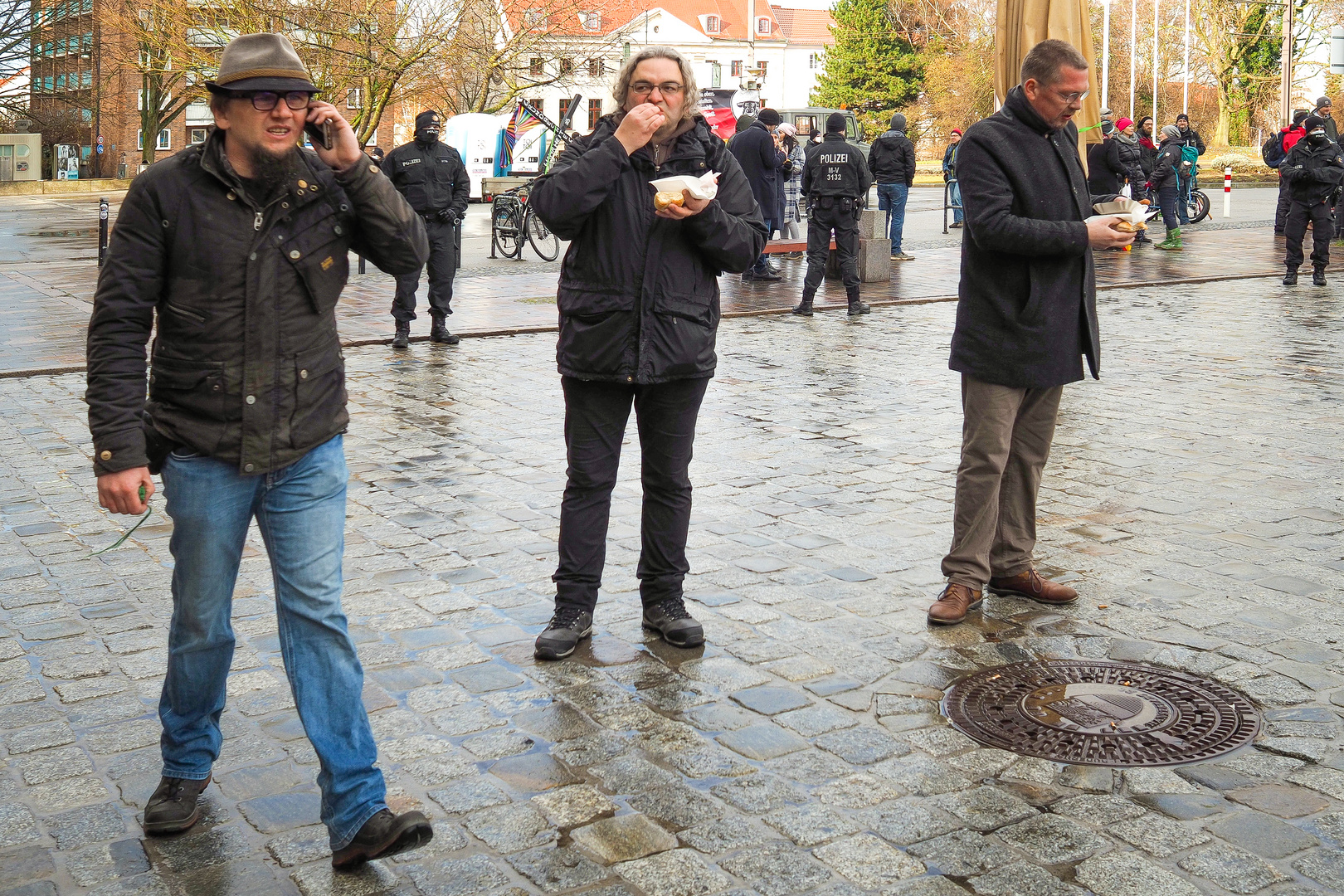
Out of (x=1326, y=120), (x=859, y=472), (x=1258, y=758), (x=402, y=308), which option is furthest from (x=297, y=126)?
(x=1326, y=120)

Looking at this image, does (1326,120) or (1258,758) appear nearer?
(1258,758)

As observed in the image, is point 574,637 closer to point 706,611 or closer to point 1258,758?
point 706,611

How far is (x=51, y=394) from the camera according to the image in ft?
32.6

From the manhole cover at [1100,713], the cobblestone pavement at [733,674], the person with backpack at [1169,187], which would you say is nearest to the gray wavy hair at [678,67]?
the cobblestone pavement at [733,674]

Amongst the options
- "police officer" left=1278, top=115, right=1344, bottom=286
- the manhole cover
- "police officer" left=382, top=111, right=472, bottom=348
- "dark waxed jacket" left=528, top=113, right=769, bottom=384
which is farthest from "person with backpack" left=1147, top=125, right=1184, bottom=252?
"dark waxed jacket" left=528, top=113, right=769, bottom=384

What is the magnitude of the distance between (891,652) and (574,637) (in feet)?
3.52

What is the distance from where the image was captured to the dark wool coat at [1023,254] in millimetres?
5031

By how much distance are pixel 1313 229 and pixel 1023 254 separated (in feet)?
39.6

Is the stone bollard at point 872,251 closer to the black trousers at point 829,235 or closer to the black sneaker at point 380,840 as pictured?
the black trousers at point 829,235

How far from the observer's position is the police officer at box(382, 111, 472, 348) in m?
12.2

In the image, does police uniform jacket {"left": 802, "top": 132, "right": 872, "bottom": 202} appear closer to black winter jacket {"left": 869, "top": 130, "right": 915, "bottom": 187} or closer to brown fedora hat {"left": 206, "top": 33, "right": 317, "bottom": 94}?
black winter jacket {"left": 869, "top": 130, "right": 915, "bottom": 187}

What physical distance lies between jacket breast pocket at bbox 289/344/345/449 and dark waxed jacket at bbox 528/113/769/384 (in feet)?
4.09

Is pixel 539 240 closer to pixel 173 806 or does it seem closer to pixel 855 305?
pixel 855 305

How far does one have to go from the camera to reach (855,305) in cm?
1445
